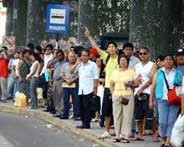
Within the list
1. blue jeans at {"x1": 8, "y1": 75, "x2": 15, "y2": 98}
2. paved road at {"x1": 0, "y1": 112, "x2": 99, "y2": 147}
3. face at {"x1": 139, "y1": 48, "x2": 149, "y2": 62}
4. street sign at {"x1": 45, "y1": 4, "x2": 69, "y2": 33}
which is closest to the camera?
face at {"x1": 139, "y1": 48, "x2": 149, "y2": 62}

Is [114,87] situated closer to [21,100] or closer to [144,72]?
[144,72]

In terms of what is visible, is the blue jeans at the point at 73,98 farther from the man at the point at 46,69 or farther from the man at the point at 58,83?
the man at the point at 46,69

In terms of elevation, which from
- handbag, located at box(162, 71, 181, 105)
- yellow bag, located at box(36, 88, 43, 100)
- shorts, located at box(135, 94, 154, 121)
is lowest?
yellow bag, located at box(36, 88, 43, 100)

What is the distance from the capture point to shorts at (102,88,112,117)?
13.3 meters

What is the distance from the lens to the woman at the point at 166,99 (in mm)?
11812

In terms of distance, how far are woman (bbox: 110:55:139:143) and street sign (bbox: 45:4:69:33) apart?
8573mm

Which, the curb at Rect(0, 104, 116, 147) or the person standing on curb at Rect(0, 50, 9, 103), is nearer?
the curb at Rect(0, 104, 116, 147)

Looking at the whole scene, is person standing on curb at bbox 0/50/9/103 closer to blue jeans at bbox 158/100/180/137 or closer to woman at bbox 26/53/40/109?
woman at bbox 26/53/40/109

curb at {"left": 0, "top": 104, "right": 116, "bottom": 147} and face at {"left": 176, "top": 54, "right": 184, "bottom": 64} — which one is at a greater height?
face at {"left": 176, "top": 54, "right": 184, "bottom": 64}

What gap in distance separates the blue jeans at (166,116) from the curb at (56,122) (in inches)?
46.2

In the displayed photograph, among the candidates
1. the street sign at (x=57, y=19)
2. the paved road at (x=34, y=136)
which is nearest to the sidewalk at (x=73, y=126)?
the paved road at (x=34, y=136)

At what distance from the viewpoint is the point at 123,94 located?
1257 centimetres

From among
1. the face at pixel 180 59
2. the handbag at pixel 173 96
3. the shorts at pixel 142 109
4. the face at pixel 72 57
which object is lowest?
the shorts at pixel 142 109

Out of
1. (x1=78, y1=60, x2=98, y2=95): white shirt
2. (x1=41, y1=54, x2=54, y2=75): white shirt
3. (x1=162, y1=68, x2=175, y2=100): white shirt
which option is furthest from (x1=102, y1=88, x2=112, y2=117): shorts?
(x1=41, y1=54, x2=54, y2=75): white shirt
